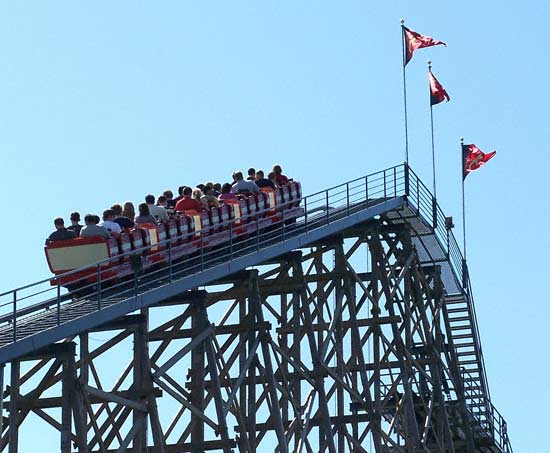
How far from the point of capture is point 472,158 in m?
55.8

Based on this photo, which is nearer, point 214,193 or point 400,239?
point 214,193

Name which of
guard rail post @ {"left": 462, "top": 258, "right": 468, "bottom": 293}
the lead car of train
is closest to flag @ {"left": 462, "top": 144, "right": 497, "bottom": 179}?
guard rail post @ {"left": 462, "top": 258, "right": 468, "bottom": 293}

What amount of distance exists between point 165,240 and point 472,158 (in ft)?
63.8

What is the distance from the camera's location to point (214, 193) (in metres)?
43.6

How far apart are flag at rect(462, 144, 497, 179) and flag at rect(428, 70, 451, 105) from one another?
2873 millimetres

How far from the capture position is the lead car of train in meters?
36.6

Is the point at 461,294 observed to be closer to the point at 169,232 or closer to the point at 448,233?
the point at 448,233

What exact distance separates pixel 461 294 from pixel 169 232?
56.8ft

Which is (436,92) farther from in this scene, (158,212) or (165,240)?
(165,240)

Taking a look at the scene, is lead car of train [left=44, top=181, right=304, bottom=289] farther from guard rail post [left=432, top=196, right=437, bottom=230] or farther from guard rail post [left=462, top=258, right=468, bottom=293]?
guard rail post [left=462, top=258, right=468, bottom=293]

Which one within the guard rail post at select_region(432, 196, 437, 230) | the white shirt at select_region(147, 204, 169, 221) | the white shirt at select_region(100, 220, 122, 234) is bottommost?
the white shirt at select_region(100, 220, 122, 234)

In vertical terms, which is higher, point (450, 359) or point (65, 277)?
point (450, 359)

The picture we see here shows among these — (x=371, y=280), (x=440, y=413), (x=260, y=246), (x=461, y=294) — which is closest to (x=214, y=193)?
(x=260, y=246)

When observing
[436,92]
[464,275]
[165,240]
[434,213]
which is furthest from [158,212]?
[464,275]
